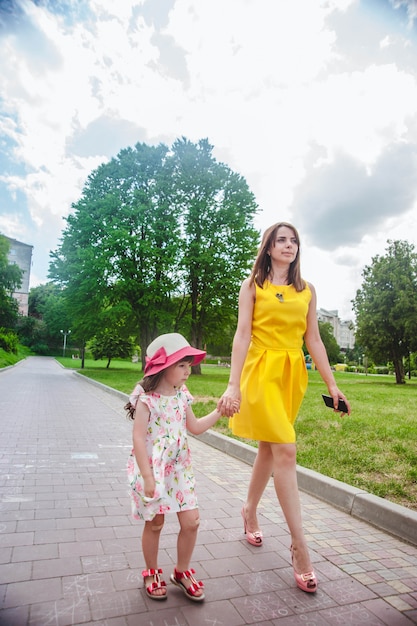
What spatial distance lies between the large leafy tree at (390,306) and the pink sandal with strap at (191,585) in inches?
1221

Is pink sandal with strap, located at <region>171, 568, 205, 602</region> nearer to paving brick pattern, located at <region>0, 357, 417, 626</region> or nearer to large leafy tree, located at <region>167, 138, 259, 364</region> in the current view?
paving brick pattern, located at <region>0, 357, 417, 626</region>

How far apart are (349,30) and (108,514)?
12.9 feet

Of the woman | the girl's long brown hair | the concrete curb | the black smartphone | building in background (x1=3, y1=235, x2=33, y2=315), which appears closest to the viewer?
the woman

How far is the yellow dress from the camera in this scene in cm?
298

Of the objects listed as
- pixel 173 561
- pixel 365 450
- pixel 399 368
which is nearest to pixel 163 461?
pixel 173 561

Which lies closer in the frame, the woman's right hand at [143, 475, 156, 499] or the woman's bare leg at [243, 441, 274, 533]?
the woman's right hand at [143, 475, 156, 499]

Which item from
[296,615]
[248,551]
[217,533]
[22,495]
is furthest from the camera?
[22,495]

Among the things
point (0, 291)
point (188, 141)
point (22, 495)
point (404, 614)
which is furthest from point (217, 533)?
point (0, 291)

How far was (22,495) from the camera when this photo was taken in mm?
4602

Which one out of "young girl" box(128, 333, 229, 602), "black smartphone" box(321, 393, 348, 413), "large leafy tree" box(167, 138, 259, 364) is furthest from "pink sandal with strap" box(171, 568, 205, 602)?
"large leafy tree" box(167, 138, 259, 364)

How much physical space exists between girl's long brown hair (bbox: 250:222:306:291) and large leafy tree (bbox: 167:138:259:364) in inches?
868

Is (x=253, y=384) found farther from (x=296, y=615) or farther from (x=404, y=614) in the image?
(x=404, y=614)

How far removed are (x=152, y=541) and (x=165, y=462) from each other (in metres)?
0.45

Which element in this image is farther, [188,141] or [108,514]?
[188,141]
